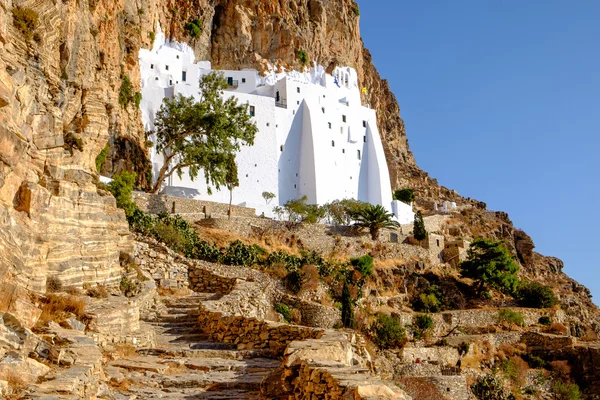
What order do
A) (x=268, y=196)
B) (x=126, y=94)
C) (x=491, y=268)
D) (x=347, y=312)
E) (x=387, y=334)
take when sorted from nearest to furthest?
(x=347, y=312) < (x=387, y=334) < (x=126, y=94) < (x=491, y=268) < (x=268, y=196)

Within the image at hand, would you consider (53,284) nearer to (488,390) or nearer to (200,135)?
(488,390)

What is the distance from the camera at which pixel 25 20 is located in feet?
34.6

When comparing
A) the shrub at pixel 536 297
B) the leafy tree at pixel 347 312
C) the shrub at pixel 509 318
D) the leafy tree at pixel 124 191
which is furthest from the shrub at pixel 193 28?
the leafy tree at pixel 347 312

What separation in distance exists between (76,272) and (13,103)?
11.1 feet

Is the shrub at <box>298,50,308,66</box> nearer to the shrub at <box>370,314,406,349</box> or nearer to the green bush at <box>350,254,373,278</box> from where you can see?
the green bush at <box>350,254,373,278</box>

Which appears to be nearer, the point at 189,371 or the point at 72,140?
the point at 189,371

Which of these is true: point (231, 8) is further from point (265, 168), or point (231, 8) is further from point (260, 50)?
point (265, 168)

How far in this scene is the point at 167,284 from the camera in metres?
16.3

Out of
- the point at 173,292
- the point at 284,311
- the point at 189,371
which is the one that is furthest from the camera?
the point at 284,311

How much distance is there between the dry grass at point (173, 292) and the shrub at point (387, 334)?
8.80 meters

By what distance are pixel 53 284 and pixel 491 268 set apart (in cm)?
2771

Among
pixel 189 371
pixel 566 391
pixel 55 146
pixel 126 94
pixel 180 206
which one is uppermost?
pixel 126 94

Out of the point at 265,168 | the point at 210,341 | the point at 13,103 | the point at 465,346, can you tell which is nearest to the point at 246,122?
the point at 265,168

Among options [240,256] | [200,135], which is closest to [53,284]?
[240,256]
